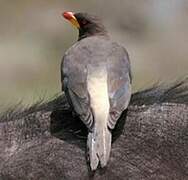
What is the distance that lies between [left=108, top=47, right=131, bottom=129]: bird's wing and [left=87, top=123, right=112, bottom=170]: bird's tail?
0.06 m

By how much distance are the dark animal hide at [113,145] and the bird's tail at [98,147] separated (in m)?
0.08

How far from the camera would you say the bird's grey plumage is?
4.88 m

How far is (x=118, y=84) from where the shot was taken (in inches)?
205

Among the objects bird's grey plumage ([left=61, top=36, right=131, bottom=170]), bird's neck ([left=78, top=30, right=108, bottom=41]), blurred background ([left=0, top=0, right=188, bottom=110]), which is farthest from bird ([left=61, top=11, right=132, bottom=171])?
blurred background ([left=0, top=0, right=188, bottom=110])

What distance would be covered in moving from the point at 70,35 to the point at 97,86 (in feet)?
42.5

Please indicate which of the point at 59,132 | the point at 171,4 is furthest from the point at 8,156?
the point at 171,4

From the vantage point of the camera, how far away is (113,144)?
5051 mm

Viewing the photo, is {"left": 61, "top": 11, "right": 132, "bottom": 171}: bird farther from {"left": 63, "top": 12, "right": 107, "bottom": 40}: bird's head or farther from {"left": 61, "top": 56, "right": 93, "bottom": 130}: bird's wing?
{"left": 63, "top": 12, "right": 107, "bottom": 40}: bird's head

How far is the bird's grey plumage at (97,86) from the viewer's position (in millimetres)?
4879

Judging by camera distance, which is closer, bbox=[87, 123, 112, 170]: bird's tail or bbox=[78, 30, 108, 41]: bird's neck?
bbox=[87, 123, 112, 170]: bird's tail

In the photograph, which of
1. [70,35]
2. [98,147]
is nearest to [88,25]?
[98,147]

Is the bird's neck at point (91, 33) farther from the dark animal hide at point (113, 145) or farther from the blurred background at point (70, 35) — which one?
the blurred background at point (70, 35)

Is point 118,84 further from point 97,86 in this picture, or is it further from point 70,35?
point 70,35

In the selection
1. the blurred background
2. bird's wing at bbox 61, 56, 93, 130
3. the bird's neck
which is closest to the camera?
bird's wing at bbox 61, 56, 93, 130
